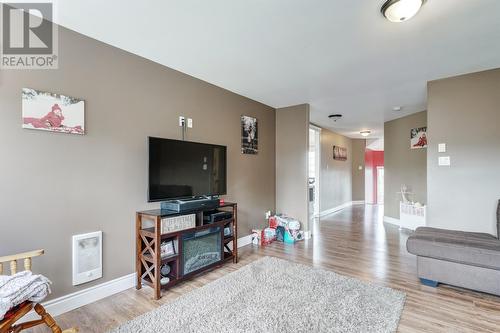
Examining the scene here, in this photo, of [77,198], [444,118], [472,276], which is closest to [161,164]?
[77,198]

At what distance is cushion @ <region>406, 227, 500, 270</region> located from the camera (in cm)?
218

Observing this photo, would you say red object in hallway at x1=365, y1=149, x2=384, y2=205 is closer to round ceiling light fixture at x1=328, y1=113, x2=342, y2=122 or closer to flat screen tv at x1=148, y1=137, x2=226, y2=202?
round ceiling light fixture at x1=328, y1=113, x2=342, y2=122

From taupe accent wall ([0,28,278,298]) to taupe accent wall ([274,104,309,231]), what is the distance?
1903 millimetres

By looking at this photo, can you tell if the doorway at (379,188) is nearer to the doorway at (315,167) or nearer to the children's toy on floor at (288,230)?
the doorway at (315,167)

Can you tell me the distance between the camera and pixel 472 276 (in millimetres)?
2268

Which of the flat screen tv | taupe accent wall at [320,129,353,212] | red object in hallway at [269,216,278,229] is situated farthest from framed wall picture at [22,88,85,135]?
Answer: taupe accent wall at [320,129,353,212]

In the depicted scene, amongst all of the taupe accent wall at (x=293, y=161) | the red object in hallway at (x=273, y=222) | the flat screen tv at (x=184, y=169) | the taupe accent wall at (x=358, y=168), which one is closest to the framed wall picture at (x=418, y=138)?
the taupe accent wall at (x=293, y=161)

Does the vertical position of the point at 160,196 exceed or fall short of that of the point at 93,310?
it exceeds it

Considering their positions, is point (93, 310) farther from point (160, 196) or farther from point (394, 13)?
point (394, 13)

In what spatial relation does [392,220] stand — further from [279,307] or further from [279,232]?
[279,307]

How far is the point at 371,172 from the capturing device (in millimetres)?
8977

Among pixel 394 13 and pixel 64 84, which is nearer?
pixel 394 13

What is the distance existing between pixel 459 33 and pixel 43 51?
353cm

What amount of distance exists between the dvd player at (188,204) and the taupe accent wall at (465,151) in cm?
286
